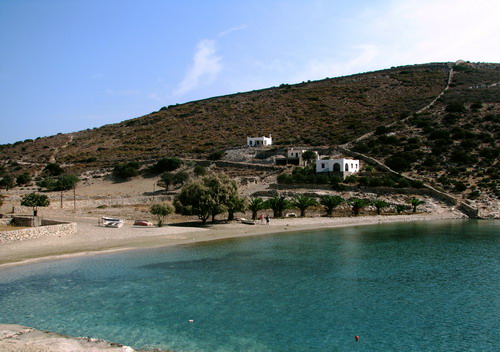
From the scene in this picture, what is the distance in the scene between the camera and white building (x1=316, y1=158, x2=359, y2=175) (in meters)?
58.2

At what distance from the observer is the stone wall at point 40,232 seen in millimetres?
26930

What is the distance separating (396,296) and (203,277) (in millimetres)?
9029

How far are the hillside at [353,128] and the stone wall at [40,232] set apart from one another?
43.0m

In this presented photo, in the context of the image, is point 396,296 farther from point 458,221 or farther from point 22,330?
point 458,221

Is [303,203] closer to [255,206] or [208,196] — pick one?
[255,206]

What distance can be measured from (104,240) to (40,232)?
13.7 feet

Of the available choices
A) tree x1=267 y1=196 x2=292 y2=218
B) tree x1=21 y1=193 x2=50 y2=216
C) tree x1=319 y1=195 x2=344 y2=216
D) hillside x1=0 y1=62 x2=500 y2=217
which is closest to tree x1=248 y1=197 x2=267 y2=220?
tree x1=267 y1=196 x2=292 y2=218

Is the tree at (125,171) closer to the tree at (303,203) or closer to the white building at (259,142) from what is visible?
the white building at (259,142)

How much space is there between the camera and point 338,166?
58625 millimetres

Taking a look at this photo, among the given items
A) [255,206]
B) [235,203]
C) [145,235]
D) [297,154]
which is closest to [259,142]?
[297,154]

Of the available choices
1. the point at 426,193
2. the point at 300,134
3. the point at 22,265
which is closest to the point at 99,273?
the point at 22,265

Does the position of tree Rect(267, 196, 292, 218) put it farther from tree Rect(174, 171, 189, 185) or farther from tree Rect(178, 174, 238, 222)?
tree Rect(174, 171, 189, 185)

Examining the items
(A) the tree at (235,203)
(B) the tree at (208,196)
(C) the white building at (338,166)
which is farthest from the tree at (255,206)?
(C) the white building at (338,166)

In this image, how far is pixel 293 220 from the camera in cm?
4369
